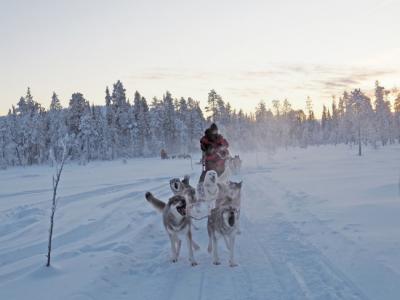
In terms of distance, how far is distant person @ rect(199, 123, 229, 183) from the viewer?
417 inches

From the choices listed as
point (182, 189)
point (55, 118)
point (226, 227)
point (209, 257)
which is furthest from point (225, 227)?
point (55, 118)

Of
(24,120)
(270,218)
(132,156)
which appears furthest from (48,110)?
(270,218)

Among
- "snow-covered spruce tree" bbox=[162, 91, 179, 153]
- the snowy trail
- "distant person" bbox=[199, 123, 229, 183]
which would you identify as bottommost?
the snowy trail

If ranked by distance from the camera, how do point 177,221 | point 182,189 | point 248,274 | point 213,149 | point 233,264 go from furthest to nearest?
point 213,149, point 182,189, point 177,221, point 233,264, point 248,274

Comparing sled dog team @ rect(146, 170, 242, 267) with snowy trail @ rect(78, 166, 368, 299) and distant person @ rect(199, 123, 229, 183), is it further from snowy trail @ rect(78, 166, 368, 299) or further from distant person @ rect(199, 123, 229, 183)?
distant person @ rect(199, 123, 229, 183)

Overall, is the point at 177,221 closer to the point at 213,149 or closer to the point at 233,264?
the point at 233,264

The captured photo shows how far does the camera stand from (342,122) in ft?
377

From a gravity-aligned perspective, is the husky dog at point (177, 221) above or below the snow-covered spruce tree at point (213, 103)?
below

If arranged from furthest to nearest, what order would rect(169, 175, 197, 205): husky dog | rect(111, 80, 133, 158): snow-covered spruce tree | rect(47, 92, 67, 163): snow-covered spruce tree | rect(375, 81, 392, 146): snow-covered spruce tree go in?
rect(375, 81, 392, 146): snow-covered spruce tree
rect(111, 80, 133, 158): snow-covered spruce tree
rect(47, 92, 67, 163): snow-covered spruce tree
rect(169, 175, 197, 205): husky dog

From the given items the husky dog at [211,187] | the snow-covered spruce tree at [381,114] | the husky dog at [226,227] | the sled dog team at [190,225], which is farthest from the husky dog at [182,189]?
the snow-covered spruce tree at [381,114]

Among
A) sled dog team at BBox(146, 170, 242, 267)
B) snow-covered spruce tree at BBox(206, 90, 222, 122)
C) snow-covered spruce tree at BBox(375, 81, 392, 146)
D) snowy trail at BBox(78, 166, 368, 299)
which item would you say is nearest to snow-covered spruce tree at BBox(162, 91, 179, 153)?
snow-covered spruce tree at BBox(206, 90, 222, 122)

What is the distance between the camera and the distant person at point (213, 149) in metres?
10.6

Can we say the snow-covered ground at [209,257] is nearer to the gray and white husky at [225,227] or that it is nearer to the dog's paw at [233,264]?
the dog's paw at [233,264]

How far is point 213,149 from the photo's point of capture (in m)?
10.7
